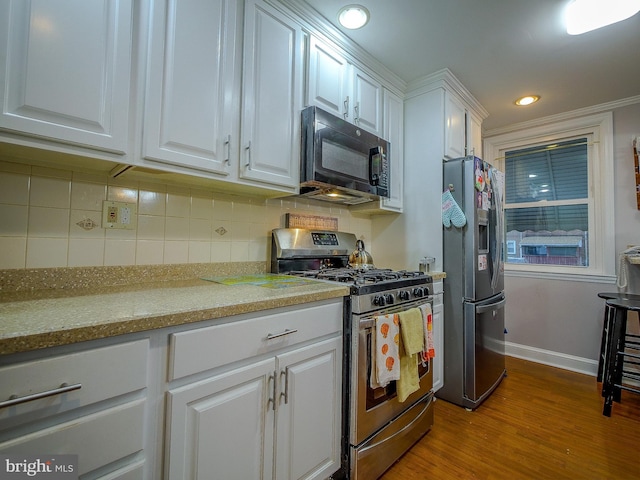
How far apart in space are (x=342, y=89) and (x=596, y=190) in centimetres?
253

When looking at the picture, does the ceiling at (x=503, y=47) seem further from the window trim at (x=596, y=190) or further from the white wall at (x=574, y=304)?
the white wall at (x=574, y=304)

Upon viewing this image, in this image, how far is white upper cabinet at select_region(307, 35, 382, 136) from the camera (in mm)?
1725

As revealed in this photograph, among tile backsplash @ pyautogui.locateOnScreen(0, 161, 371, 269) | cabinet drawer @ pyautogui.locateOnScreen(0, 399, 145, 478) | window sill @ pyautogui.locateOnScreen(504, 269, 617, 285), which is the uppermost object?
tile backsplash @ pyautogui.locateOnScreen(0, 161, 371, 269)

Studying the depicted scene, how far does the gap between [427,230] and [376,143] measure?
0.78 metres

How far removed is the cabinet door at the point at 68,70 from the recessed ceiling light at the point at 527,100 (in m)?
2.86

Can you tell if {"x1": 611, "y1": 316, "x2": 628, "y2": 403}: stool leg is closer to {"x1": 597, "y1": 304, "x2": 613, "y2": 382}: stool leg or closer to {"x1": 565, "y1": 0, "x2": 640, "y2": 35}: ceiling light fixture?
{"x1": 597, "y1": 304, "x2": 613, "y2": 382}: stool leg

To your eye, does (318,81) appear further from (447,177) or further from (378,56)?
(447,177)

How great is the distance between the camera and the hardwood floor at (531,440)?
1.45 metres

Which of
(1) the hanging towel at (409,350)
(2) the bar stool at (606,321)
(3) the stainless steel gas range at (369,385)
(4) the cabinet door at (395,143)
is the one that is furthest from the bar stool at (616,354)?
(4) the cabinet door at (395,143)

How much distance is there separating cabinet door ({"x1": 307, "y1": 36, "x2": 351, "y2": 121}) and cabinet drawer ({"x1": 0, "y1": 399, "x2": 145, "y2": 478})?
5.25 feet

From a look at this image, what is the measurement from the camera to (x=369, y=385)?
1.38 meters

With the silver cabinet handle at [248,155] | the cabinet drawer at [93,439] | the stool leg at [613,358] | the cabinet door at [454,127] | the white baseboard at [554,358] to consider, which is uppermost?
the cabinet door at [454,127]

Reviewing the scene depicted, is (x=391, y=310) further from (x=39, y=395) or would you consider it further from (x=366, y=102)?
(x=366, y=102)

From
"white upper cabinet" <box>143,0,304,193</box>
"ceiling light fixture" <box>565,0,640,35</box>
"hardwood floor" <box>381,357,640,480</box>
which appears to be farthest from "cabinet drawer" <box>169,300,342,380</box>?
"ceiling light fixture" <box>565,0,640,35</box>
